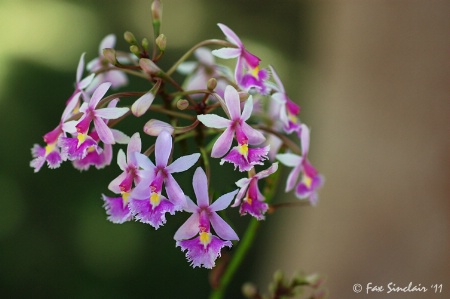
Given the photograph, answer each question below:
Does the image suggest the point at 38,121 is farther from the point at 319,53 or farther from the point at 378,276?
the point at 378,276

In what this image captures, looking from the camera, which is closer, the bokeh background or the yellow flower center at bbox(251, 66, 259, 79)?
the yellow flower center at bbox(251, 66, 259, 79)

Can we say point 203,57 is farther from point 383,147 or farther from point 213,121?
point 383,147

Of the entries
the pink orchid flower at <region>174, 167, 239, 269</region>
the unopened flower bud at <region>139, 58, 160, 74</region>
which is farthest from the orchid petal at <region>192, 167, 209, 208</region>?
the unopened flower bud at <region>139, 58, 160, 74</region>

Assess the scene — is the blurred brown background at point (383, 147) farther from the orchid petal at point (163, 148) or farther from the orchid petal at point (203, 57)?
the orchid petal at point (163, 148)

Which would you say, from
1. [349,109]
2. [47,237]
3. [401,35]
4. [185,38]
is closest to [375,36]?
[401,35]

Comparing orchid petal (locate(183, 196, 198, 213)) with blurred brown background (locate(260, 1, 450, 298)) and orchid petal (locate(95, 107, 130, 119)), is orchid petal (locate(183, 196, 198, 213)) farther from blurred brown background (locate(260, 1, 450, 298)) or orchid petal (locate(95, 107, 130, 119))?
blurred brown background (locate(260, 1, 450, 298))

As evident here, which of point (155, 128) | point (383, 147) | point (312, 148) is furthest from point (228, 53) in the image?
point (312, 148)
